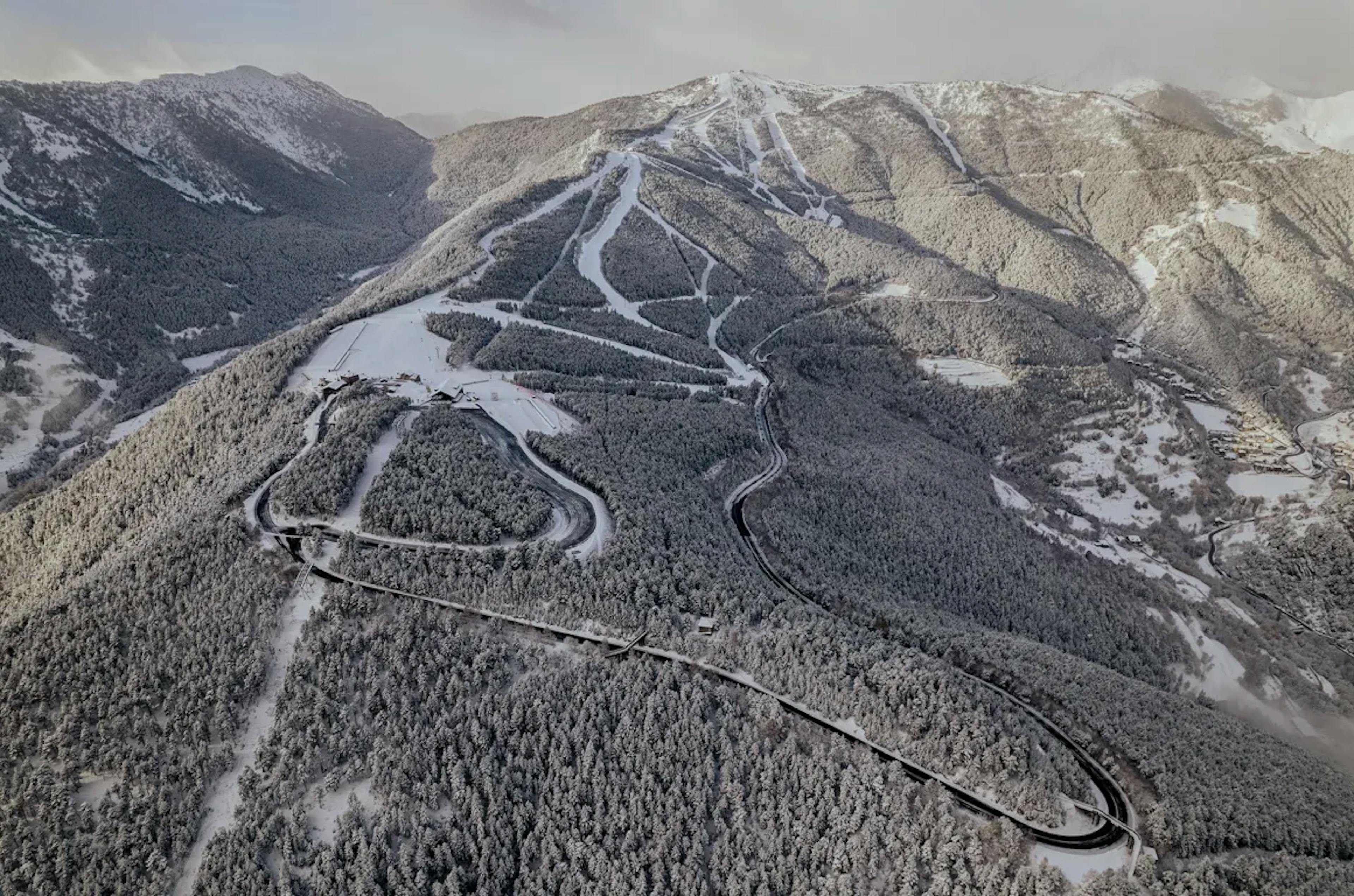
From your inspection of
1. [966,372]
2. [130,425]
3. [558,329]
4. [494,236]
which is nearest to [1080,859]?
[558,329]

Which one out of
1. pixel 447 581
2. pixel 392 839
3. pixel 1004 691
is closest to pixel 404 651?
pixel 447 581

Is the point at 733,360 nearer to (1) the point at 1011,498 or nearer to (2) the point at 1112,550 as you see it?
(1) the point at 1011,498

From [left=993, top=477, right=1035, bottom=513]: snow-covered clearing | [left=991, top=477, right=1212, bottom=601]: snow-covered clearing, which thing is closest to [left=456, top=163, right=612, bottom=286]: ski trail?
[left=993, top=477, right=1035, bottom=513]: snow-covered clearing

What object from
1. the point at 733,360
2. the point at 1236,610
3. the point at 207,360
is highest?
the point at 733,360

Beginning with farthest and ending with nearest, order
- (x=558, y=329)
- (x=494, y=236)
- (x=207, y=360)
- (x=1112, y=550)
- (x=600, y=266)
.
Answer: (x=207, y=360) → (x=494, y=236) → (x=600, y=266) → (x=558, y=329) → (x=1112, y=550)

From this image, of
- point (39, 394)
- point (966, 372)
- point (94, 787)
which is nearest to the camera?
point (94, 787)

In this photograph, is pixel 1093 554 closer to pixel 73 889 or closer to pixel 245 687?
pixel 245 687

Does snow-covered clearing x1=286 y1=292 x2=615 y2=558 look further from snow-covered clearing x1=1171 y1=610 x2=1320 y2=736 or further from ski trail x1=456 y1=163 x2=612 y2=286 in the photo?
snow-covered clearing x1=1171 y1=610 x2=1320 y2=736
